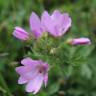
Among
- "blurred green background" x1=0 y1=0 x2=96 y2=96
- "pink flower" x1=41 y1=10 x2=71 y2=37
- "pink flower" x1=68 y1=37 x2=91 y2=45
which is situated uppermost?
"pink flower" x1=41 y1=10 x2=71 y2=37

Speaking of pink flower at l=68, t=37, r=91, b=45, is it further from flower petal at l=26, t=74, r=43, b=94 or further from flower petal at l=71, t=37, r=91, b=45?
flower petal at l=26, t=74, r=43, b=94

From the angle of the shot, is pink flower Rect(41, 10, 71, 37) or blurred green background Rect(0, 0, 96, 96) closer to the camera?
pink flower Rect(41, 10, 71, 37)

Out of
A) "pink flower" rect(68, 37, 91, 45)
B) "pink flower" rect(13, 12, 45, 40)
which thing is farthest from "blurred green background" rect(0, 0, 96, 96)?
"pink flower" rect(13, 12, 45, 40)

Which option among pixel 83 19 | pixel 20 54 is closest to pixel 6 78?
pixel 20 54

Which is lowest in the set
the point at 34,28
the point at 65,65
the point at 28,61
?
the point at 65,65

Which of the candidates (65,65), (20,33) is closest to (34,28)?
(20,33)

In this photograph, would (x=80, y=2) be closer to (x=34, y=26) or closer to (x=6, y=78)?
(x=6, y=78)

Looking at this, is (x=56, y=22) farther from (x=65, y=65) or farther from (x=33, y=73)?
(x=65, y=65)

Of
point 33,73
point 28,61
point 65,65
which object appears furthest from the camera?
point 65,65
